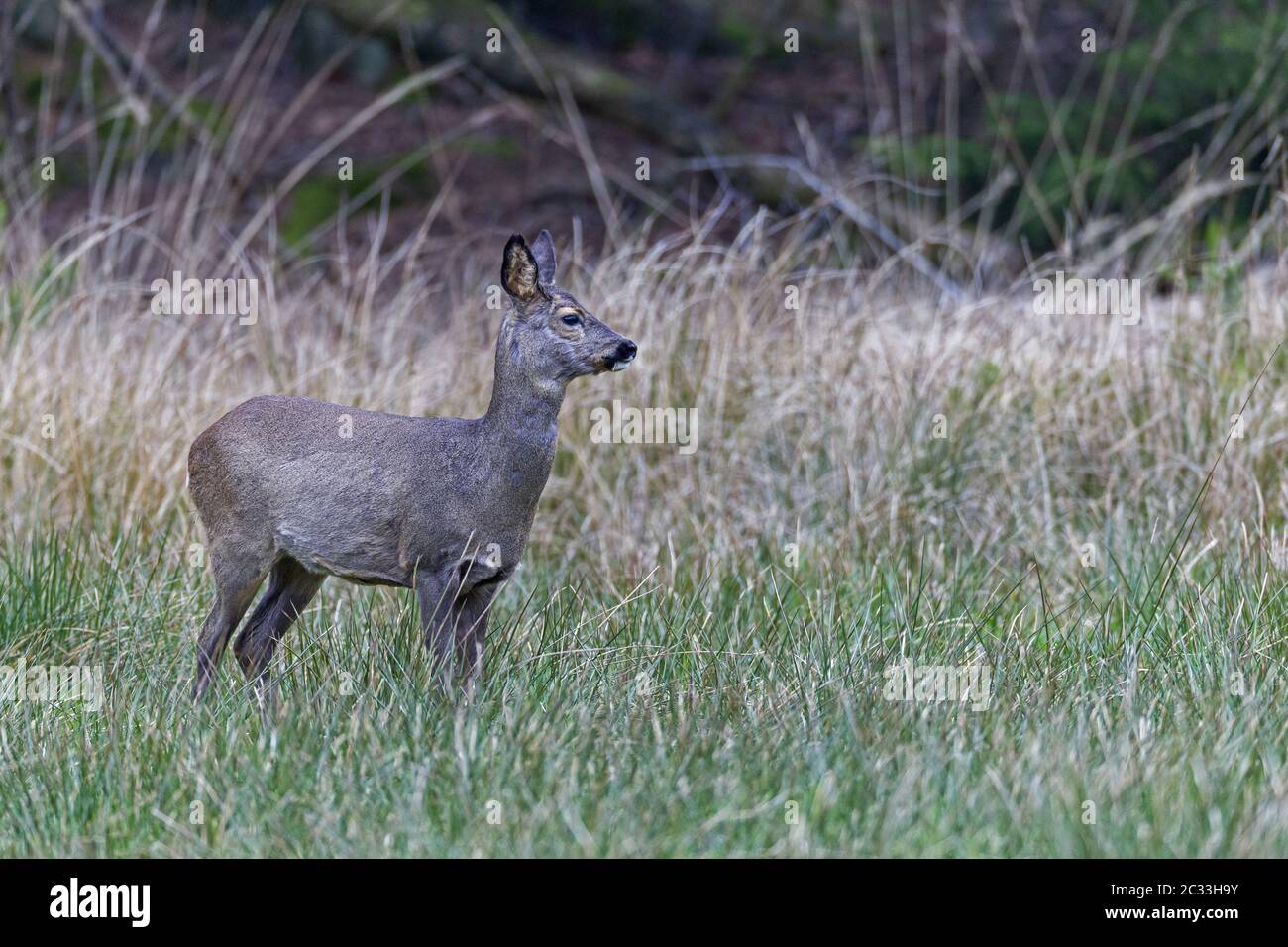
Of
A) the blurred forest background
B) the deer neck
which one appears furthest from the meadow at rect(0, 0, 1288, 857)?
the blurred forest background

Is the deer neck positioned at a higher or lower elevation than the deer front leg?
higher

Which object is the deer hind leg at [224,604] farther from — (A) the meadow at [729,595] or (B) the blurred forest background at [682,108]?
(B) the blurred forest background at [682,108]

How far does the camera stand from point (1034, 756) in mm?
3785

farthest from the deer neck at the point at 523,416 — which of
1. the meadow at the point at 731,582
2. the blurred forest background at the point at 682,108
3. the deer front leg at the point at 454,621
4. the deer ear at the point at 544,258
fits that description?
the blurred forest background at the point at 682,108

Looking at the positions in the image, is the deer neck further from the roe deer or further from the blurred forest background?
the blurred forest background

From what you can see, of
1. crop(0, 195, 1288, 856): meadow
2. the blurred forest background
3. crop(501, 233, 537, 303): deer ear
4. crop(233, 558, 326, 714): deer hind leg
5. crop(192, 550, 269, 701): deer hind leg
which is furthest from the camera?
the blurred forest background

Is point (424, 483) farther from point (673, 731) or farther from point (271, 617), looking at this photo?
point (673, 731)

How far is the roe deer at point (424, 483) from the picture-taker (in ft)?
13.9

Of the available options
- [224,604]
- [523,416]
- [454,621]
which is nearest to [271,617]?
[224,604]

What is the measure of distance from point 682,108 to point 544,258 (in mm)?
8210

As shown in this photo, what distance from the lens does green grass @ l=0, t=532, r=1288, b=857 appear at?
3543mm

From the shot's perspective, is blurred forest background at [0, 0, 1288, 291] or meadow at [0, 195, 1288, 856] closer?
meadow at [0, 195, 1288, 856]

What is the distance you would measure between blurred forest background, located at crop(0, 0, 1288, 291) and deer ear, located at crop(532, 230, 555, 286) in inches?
153
